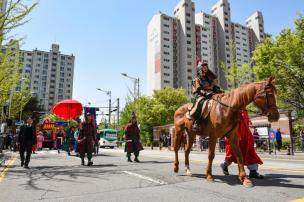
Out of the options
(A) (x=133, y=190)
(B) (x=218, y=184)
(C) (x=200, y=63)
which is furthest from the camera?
(C) (x=200, y=63)

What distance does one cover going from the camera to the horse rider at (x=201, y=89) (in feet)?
22.6

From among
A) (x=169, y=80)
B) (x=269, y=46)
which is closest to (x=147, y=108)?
(x=269, y=46)

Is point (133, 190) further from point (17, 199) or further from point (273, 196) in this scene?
point (273, 196)

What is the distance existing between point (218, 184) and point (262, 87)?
203 cm

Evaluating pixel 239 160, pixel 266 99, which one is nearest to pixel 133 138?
pixel 239 160

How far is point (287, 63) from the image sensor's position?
2842cm

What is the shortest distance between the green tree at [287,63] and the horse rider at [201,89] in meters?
21.9

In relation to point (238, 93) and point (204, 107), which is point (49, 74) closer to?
point (204, 107)

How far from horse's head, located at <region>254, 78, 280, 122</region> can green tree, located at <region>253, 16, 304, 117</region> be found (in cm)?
2316

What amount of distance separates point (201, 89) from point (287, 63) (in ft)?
80.1

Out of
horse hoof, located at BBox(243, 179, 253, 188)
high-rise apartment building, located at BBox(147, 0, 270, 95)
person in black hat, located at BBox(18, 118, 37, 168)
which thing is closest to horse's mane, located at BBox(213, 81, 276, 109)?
horse hoof, located at BBox(243, 179, 253, 188)

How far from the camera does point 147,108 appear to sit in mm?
60406

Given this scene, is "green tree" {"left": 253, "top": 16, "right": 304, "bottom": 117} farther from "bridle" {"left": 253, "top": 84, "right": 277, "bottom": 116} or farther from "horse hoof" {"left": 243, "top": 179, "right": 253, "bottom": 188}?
"horse hoof" {"left": 243, "top": 179, "right": 253, "bottom": 188}

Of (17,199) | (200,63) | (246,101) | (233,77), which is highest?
(233,77)
